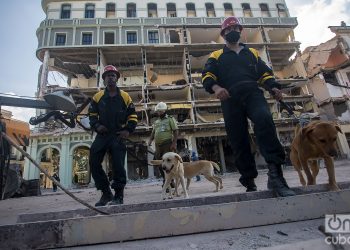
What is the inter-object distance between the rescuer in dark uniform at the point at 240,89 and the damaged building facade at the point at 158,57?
61.4 ft

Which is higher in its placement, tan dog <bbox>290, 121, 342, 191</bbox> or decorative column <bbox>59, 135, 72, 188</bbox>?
decorative column <bbox>59, 135, 72, 188</bbox>

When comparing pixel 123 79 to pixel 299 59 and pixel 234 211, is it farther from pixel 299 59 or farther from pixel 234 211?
pixel 234 211

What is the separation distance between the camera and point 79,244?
5.23 feet

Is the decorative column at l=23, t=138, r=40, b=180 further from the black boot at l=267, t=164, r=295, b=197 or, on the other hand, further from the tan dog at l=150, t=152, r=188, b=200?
the black boot at l=267, t=164, r=295, b=197

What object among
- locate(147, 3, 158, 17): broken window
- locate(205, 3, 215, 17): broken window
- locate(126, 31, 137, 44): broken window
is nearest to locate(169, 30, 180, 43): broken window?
locate(147, 3, 158, 17): broken window

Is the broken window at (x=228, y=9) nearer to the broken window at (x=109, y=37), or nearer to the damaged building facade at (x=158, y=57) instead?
the damaged building facade at (x=158, y=57)

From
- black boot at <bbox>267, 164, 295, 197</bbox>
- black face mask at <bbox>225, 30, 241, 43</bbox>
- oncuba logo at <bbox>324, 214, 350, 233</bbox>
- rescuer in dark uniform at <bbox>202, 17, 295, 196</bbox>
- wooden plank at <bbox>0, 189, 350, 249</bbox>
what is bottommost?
oncuba logo at <bbox>324, 214, 350, 233</bbox>

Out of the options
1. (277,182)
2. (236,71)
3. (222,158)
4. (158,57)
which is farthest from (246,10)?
(277,182)

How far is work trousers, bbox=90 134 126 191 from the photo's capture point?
362 centimetres

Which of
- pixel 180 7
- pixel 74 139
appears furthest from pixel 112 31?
pixel 74 139

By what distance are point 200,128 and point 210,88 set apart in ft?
65.1

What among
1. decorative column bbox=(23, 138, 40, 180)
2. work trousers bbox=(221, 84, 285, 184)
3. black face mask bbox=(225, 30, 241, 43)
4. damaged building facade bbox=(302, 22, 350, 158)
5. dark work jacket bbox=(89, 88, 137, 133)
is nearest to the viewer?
work trousers bbox=(221, 84, 285, 184)

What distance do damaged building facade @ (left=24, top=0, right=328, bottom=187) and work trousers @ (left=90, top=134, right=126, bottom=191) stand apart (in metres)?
17.9

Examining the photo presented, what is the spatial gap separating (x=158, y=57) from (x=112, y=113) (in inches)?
960
